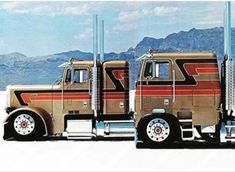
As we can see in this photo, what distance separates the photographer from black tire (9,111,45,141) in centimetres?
1392

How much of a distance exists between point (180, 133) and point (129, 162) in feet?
8.46

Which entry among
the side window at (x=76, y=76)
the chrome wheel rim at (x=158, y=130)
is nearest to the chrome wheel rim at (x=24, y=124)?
the side window at (x=76, y=76)

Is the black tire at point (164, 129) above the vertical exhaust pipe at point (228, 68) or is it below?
below

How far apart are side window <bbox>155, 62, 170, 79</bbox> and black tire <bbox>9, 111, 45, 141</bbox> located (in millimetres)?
3178

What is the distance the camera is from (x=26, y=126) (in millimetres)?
14000

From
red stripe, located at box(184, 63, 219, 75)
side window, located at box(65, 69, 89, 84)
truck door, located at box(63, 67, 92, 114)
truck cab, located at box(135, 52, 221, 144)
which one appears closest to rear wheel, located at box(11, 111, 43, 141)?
truck door, located at box(63, 67, 92, 114)

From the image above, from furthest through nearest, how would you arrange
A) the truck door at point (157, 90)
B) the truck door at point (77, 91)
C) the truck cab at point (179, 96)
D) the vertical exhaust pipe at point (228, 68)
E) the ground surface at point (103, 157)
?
1. the truck door at point (77, 91)
2. the truck door at point (157, 90)
3. the truck cab at point (179, 96)
4. the vertical exhaust pipe at point (228, 68)
5. the ground surface at point (103, 157)

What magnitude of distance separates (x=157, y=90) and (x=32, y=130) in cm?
328

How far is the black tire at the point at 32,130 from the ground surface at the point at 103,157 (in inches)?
17.6

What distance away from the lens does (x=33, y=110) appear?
Answer: 1403 centimetres

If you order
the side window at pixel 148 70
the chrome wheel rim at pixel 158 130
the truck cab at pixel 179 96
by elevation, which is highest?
the side window at pixel 148 70

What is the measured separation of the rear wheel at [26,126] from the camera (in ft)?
45.7

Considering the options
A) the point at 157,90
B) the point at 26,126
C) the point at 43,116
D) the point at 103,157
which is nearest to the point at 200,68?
the point at 157,90

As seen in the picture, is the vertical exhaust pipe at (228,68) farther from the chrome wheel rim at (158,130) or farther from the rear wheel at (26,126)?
the rear wheel at (26,126)
